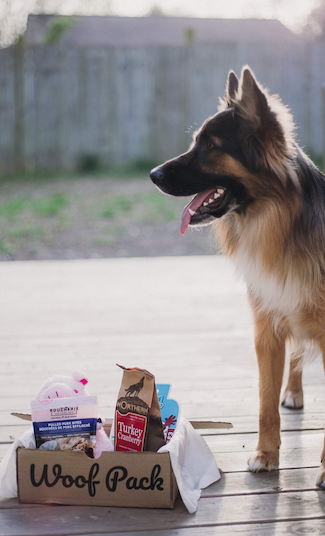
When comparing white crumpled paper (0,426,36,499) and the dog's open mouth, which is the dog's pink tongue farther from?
white crumpled paper (0,426,36,499)

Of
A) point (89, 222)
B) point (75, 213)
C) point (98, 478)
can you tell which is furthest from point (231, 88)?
point (75, 213)

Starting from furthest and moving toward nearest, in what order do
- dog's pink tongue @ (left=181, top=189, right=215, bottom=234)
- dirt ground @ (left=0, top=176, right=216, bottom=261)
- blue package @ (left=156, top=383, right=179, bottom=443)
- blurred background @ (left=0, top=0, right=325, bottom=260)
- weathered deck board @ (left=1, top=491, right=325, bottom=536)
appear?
blurred background @ (left=0, top=0, right=325, bottom=260) → dirt ground @ (left=0, top=176, right=216, bottom=261) → dog's pink tongue @ (left=181, top=189, right=215, bottom=234) → blue package @ (left=156, top=383, right=179, bottom=443) → weathered deck board @ (left=1, top=491, right=325, bottom=536)

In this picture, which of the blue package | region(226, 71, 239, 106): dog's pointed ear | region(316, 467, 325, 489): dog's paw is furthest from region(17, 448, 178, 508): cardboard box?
region(226, 71, 239, 106): dog's pointed ear

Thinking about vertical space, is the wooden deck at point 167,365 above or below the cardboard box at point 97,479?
below

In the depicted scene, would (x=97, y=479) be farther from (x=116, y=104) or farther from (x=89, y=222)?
(x=116, y=104)

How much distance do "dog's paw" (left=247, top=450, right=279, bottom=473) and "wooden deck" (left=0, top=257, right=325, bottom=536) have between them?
0.03m

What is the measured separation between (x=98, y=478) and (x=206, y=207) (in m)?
0.98

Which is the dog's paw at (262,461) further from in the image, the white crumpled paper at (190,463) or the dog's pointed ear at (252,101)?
the dog's pointed ear at (252,101)

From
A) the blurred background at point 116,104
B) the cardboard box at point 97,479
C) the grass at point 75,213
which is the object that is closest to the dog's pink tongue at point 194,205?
the cardboard box at point 97,479

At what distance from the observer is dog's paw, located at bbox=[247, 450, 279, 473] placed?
75.9 inches

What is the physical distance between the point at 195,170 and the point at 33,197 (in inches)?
260

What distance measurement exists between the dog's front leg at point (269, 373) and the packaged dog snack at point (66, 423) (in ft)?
2.16

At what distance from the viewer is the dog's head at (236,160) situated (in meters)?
1.86

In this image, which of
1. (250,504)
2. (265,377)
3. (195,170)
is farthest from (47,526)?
(195,170)
